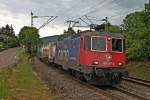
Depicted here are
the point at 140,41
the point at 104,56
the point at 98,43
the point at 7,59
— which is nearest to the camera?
the point at 104,56

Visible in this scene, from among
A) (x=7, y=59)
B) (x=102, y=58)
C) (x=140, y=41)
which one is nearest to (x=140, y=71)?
(x=140, y=41)

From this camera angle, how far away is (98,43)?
68.3ft

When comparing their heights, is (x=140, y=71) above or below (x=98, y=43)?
below

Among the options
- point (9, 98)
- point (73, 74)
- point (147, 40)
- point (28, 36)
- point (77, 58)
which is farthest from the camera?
point (28, 36)

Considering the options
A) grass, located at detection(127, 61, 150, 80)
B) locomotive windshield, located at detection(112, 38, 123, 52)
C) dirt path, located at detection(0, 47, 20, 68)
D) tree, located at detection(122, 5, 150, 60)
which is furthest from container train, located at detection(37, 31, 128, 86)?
dirt path, located at detection(0, 47, 20, 68)

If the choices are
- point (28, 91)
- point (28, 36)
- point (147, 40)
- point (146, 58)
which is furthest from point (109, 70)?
point (28, 36)

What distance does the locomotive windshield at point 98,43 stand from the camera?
67.9 feet

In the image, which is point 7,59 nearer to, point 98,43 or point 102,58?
point 98,43

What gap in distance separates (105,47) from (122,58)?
3.77 ft

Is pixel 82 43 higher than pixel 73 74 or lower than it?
higher

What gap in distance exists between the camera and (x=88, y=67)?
20188 millimetres

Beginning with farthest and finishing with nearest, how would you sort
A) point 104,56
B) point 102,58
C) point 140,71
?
point 140,71, point 104,56, point 102,58

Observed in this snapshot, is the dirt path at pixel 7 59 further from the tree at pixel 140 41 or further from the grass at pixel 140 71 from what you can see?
the grass at pixel 140 71

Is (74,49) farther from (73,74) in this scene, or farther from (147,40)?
(147,40)
